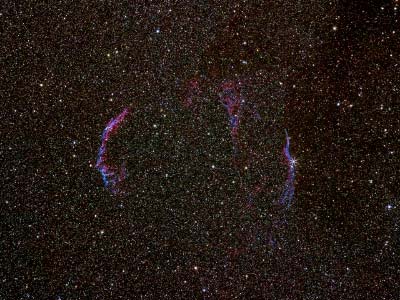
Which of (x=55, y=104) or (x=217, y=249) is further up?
(x=55, y=104)

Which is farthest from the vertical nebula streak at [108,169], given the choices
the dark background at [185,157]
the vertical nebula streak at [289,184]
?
the vertical nebula streak at [289,184]

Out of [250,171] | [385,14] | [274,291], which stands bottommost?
[274,291]

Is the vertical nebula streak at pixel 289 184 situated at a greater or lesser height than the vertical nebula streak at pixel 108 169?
lesser

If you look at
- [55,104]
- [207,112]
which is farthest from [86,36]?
[207,112]

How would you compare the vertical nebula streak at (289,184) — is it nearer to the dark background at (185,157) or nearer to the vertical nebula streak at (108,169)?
the dark background at (185,157)

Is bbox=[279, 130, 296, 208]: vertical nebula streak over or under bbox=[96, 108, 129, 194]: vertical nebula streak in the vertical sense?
under

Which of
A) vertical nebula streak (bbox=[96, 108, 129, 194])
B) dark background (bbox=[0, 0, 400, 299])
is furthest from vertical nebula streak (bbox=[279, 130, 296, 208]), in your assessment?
vertical nebula streak (bbox=[96, 108, 129, 194])

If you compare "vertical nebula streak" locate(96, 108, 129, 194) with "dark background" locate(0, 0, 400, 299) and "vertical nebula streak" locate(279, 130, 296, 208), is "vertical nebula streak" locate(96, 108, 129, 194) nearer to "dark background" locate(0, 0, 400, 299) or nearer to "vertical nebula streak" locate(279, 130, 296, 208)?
"dark background" locate(0, 0, 400, 299)

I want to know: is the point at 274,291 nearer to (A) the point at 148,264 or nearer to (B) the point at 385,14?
(A) the point at 148,264
